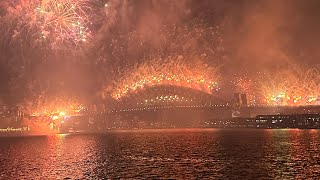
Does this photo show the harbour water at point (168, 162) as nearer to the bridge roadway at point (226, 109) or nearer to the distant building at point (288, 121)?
the bridge roadway at point (226, 109)

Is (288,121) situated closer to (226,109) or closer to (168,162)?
(226,109)

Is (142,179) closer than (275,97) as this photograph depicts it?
Yes

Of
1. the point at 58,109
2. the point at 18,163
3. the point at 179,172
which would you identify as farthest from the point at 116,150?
the point at 58,109

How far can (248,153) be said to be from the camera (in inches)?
2581

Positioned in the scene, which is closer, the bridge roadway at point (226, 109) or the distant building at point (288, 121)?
the bridge roadway at point (226, 109)

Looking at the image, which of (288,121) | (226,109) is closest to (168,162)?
(226,109)

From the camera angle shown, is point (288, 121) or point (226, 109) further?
point (288, 121)

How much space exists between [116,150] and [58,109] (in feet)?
195

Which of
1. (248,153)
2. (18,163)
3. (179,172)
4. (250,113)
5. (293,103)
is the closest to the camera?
(179,172)

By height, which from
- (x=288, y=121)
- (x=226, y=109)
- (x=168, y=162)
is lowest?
(x=168, y=162)

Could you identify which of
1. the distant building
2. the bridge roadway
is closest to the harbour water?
the bridge roadway

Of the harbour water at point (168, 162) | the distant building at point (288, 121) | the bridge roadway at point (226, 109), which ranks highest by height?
the bridge roadway at point (226, 109)

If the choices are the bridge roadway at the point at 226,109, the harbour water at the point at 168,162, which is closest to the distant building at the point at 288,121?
the bridge roadway at the point at 226,109

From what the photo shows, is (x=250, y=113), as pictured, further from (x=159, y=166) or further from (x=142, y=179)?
(x=142, y=179)
